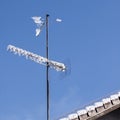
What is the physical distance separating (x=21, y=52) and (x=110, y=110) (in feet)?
12.3

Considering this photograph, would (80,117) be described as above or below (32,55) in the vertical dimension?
below

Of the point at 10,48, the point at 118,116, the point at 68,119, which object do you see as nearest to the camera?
the point at 68,119

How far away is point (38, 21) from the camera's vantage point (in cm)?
1756

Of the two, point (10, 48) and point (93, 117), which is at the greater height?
point (10, 48)

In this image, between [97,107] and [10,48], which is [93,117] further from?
[10,48]

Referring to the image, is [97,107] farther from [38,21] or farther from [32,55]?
[38,21]

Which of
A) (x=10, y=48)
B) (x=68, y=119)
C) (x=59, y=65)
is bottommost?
(x=68, y=119)

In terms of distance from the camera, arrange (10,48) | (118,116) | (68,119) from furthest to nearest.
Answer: (10,48)
(118,116)
(68,119)

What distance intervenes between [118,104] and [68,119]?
6.30 feet

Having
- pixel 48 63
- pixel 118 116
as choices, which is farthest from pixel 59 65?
pixel 118 116

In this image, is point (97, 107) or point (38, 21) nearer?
point (97, 107)

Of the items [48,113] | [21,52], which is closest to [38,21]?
[21,52]

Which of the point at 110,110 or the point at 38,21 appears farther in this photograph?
the point at 38,21

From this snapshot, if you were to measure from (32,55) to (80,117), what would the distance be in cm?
298
